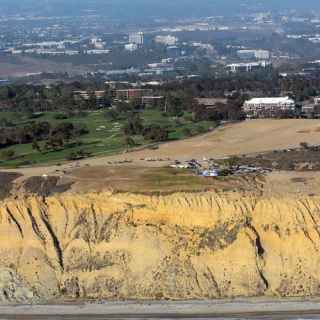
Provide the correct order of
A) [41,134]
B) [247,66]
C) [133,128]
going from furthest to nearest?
[247,66], [133,128], [41,134]

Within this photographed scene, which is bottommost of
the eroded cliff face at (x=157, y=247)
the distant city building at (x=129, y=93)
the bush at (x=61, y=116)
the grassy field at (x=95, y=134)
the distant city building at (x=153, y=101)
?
the distant city building at (x=129, y=93)

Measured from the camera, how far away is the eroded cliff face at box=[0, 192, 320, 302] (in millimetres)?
32094

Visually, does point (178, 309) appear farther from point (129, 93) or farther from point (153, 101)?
point (129, 93)

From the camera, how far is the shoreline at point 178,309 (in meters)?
30.1

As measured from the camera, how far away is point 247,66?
145 m

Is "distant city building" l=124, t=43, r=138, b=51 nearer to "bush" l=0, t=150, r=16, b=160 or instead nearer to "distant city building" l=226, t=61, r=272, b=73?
"distant city building" l=226, t=61, r=272, b=73

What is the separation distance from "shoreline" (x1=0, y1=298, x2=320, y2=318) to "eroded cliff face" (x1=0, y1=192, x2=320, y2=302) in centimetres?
69

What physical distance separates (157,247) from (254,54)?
5665 inches

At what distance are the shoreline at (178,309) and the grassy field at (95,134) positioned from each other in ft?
70.0

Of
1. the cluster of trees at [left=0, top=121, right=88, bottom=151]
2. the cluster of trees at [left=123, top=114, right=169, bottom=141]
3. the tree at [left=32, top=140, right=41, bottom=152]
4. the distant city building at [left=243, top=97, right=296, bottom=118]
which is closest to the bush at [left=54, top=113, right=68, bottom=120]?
the cluster of trees at [left=0, top=121, right=88, bottom=151]

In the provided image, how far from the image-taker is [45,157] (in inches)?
Answer: 2199

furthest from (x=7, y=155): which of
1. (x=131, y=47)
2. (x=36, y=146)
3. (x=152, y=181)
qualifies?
(x=131, y=47)

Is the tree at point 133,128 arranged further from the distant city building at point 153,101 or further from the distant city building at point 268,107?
the distant city building at point 153,101

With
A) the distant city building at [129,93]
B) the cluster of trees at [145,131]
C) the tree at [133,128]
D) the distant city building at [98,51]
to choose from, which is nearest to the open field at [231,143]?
the cluster of trees at [145,131]
